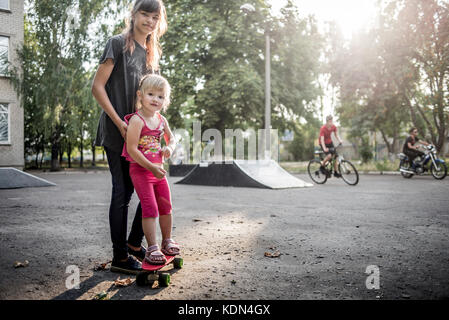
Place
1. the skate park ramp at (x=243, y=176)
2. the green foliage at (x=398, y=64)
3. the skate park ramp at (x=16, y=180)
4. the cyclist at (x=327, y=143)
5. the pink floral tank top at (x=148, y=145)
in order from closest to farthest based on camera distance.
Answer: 1. the pink floral tank top at (x=148, y=145)
2. the skate park ramp at (x=16, y=180)
3. the skate park ramp at (x=243, y=176)
4. the cyclist at (x=327, y=143)
5. the green foliage at (x=398, y=64)

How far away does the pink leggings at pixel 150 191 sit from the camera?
2803 mm

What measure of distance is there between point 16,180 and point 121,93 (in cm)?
941

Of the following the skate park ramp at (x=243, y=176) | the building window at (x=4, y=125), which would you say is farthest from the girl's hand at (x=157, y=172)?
the building window at (x=4, y=125)

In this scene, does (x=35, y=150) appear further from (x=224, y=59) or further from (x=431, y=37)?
(x=431, y=37)

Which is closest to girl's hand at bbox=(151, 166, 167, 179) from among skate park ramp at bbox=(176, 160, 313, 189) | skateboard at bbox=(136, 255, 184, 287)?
skateboard at bbox=(136, 255, 184, 287)

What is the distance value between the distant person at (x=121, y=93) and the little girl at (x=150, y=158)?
0.15 meters

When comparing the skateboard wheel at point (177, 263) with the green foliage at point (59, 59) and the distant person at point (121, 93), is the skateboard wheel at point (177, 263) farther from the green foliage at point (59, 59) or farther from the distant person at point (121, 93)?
the green foliage at point (59, 59)

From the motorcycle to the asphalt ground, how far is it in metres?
7.41

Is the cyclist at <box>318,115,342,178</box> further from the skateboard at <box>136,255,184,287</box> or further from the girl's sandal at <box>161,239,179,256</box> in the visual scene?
the skateboard at <box>136,255,184,287</box>

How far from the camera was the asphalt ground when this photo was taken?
8.38 ft

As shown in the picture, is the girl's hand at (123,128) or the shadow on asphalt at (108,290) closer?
the shadow on asphalt at (108,290)

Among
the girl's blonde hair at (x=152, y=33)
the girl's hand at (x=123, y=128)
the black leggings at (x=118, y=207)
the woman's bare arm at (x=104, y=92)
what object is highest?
the girl's blonde hair at (x=152, y=33)
